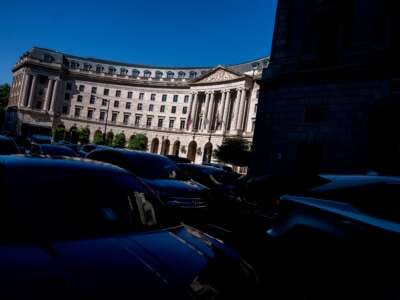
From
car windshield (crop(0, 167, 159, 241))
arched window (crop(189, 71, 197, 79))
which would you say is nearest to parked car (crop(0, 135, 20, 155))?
car windshield (crop(0, 167, 159, 241))

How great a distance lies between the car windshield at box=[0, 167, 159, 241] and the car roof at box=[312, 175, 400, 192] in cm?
213

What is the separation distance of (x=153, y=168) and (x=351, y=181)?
6200 millimetres

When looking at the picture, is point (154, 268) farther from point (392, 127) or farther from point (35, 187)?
point (392, 127)

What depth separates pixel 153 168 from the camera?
923 centimetres

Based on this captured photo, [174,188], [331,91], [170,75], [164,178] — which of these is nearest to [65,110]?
[170,75]

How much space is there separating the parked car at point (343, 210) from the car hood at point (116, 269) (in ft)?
3.91

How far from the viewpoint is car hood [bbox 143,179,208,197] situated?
314 inches

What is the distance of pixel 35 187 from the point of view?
281 cm

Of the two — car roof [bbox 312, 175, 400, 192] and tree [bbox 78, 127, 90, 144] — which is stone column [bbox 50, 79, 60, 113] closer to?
tree [bbox 78, 127, 90, 144]

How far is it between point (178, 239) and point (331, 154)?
51.2ft

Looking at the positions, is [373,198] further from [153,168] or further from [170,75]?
[170,75]

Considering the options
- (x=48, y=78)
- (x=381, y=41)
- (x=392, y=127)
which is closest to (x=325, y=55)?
(x=381, y=41)

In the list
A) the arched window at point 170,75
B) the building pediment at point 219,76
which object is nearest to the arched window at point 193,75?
the arched window at point 170,75

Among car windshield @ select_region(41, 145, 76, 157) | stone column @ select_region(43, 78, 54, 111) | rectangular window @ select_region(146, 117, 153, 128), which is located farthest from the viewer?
rectangular window @ select_region(146, 117, 153, 128)
